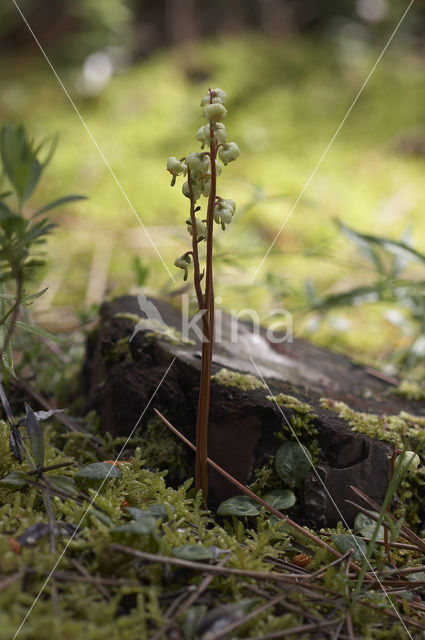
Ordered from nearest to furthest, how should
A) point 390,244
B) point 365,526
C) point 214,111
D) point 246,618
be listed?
point 246,618 < point 214,111 < point 365,526 < point 390,244

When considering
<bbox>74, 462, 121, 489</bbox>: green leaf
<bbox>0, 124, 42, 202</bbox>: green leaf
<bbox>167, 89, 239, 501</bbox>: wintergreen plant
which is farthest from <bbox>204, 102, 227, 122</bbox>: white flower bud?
<bbox>74, 462, 121, 489</bbox>: green leaf

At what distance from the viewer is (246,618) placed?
908mm

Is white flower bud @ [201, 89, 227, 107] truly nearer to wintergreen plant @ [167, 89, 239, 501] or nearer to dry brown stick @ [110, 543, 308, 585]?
wintergreen plant @ [167, 89, 239, 501]

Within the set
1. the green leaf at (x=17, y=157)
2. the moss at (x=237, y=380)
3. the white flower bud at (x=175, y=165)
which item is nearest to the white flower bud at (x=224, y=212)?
the white flower bud at (x=175, y=165)

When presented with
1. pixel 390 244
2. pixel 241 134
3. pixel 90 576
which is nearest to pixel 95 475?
pixel 90 576

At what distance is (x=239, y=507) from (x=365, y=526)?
309 millimetres

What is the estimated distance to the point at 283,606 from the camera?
3.25 ft

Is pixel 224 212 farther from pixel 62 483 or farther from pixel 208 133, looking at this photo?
pixel 62 483

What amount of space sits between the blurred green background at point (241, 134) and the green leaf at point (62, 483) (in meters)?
1.23

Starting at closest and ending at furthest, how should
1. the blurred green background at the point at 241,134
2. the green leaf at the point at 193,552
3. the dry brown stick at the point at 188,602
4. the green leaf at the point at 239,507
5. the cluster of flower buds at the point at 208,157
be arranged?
the dry brown stick at the point at 188,602, the green leaf at the point at 193,552, the cluster of flower buds at the point at 208,157, the green leaf at the point at 239,507, the blurred green background at the point at 241,134

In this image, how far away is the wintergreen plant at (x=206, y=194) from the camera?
1075 mm

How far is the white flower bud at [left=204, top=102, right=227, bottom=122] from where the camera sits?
3.43 feet

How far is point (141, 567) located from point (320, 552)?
1.30 feet

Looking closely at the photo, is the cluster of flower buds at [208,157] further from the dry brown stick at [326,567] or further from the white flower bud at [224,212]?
the dry brown stick at [326,567]
